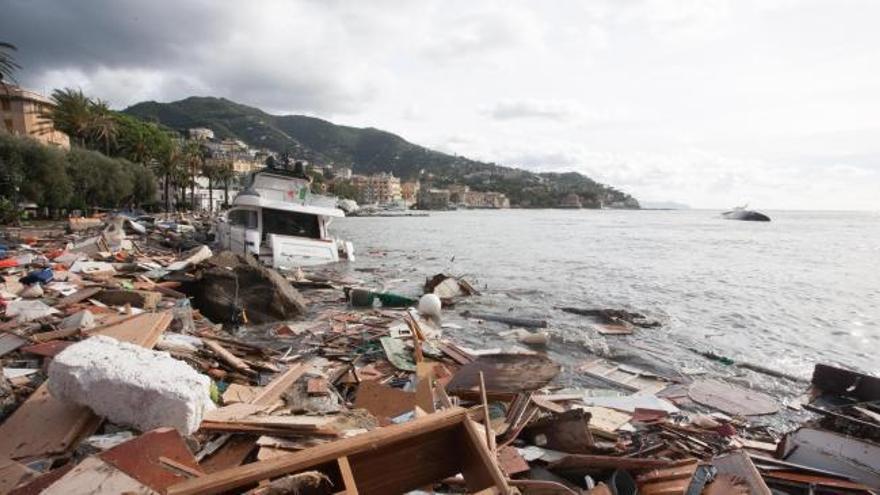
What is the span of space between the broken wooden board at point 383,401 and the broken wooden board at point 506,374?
775 mm

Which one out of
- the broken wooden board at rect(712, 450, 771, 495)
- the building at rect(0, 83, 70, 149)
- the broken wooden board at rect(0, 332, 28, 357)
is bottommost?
the broken wooden board at rect(0, 332, 28, 357)

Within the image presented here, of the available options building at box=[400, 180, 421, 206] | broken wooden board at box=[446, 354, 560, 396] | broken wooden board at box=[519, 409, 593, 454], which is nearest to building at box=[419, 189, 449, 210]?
building at box=[400, 180, 421, 206]

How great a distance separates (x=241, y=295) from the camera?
11000 millimetres

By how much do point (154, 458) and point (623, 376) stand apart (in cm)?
775

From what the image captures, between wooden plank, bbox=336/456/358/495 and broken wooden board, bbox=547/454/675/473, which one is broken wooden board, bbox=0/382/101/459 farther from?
broken wooden board, bbox=547/454/675/473

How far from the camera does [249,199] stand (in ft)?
55.8

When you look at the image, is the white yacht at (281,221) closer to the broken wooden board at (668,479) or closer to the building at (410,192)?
the broken wooden board at (668,479)

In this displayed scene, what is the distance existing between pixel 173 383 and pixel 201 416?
375 millimetres

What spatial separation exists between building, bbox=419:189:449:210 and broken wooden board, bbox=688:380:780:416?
15533cm

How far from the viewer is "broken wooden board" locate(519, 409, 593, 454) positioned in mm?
4684

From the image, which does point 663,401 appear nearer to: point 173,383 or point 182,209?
point 173,383

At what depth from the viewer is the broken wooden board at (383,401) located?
5402 millimetres

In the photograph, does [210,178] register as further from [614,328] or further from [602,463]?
[602,463]

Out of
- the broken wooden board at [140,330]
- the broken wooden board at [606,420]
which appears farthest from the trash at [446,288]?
the broken wooden board at [140,330]
